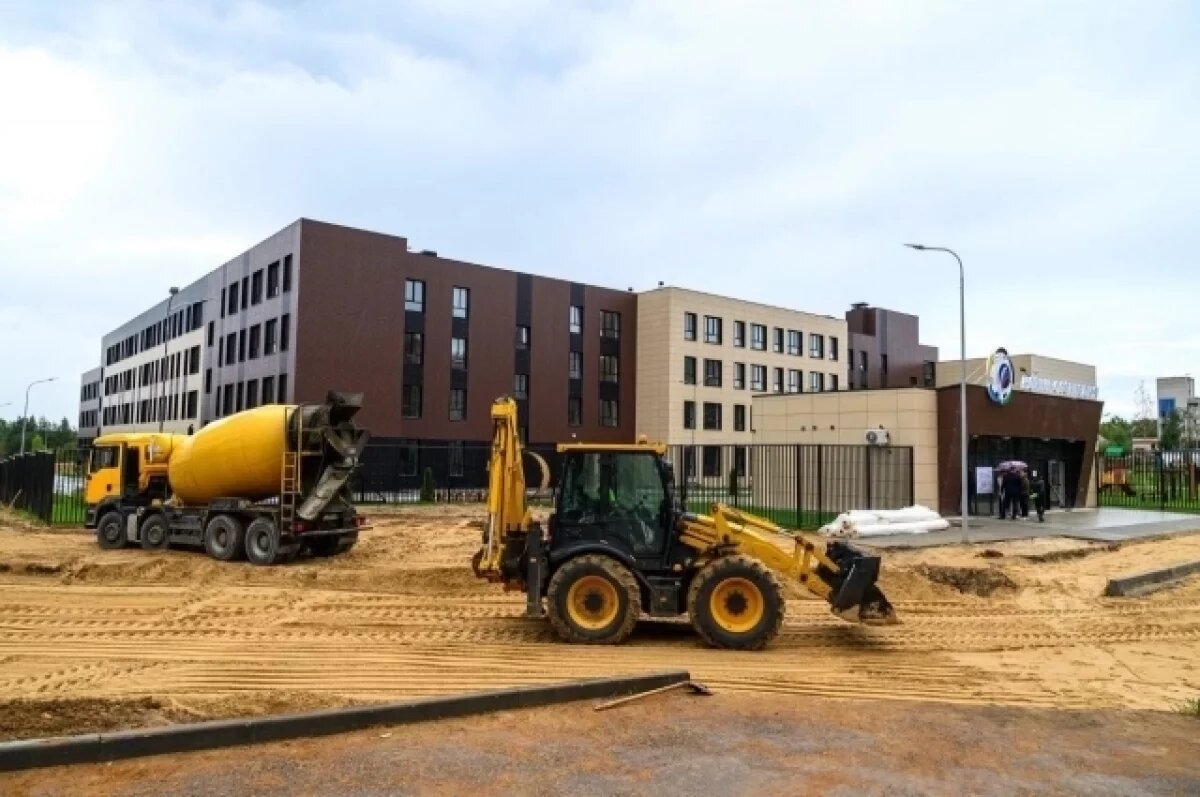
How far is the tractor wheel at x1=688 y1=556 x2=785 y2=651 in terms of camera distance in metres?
9.64

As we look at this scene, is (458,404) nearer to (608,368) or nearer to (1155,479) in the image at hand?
(608,368)

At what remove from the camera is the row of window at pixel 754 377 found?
59.5 meters

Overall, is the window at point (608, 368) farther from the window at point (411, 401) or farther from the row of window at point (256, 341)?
the row of window at point (256, 341)

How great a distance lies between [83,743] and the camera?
5645mm

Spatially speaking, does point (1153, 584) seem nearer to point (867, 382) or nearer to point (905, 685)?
point (905, 685)

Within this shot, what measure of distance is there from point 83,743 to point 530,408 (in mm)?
47360

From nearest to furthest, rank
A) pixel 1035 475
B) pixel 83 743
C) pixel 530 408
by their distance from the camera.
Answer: pixel 83 743, pixel 1035 475, pixel 530 408

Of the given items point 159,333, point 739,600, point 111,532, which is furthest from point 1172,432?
point 159,333

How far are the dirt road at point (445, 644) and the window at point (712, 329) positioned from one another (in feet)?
146

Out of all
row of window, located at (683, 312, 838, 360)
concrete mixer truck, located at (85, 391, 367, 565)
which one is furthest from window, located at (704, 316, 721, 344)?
concrete mixer truck, located at (85, 391, 367, 565)

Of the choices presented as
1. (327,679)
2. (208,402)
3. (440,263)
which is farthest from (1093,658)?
(208,402)

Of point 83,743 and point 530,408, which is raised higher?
point 530,408

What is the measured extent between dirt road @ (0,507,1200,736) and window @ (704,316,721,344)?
4442 centimetres

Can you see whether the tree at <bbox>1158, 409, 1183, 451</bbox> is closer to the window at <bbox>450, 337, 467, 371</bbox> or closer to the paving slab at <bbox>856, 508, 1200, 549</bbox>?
the paving slab at <bbox>856, 508, 1200, 549</bbox>
